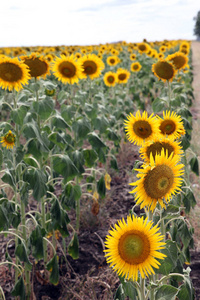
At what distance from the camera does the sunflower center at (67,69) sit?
3.81 metres

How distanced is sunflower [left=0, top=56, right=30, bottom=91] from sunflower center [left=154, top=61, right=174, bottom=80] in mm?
1344

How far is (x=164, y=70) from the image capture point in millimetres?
3455

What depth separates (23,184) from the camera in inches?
109

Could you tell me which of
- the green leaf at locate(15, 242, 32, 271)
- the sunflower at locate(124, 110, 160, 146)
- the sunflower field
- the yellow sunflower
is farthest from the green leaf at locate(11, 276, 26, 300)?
the yellow sunflower

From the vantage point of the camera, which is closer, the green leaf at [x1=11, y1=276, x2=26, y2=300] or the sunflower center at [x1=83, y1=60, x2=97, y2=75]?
the green leaf at [x1=11, y1=276, x2=26, y2=300]

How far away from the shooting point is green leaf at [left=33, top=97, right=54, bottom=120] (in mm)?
2965

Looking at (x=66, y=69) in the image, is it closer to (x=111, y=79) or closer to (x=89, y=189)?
(x=89, y=189)

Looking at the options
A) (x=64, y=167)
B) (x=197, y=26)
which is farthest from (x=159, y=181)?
(x=197, y=26)

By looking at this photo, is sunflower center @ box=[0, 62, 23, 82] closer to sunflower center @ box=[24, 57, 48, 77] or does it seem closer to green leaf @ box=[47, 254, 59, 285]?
sunflower center @ box=[24, 57, 48, 77]

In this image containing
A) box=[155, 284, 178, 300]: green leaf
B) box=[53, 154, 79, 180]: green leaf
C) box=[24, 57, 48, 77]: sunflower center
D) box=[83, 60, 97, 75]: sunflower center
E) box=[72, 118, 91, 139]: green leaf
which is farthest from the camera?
box=[83, 60, 97, 75]: sunflower center

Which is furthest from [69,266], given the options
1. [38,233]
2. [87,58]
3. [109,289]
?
[87,58]

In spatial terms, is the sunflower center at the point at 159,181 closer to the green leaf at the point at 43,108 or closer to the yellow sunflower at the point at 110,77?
the green leaf at the point at 43,108

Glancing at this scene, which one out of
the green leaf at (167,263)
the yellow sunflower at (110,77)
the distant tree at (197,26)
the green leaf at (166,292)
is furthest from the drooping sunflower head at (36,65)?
the distant tree at (197,26)

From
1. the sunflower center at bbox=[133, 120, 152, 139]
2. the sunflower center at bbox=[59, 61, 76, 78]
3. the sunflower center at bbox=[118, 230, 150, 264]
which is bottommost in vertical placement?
the sunflower center at bbox=[118, 230, 150, 264]
